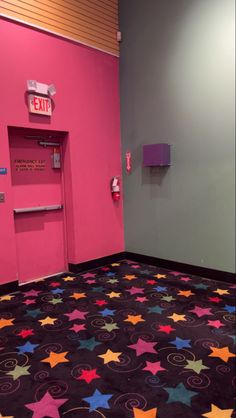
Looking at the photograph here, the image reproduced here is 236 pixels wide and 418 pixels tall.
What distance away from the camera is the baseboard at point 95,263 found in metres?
4.47

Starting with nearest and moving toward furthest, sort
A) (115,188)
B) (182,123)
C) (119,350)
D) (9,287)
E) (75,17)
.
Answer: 1. (119,350)
2. (9,287)
3. (182,123)
4. (75,17)
5. (115,188)

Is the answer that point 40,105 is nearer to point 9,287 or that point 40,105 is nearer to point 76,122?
point 76,122

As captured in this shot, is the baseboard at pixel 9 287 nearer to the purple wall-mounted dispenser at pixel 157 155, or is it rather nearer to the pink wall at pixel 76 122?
the pink wall at pixel 76 122

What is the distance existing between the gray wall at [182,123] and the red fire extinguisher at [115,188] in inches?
6.2

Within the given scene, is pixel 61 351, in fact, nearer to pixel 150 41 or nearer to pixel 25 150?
pixel 25 150

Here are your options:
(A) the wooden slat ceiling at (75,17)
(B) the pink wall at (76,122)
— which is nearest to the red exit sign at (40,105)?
(B) the pink wall at (76,122)

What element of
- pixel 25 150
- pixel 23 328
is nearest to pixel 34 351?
pixel 23 328

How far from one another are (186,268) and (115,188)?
160 centimetres

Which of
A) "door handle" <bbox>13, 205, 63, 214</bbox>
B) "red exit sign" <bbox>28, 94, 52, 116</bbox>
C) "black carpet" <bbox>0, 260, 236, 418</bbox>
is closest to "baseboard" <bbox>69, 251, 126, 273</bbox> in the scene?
"black carpet" <bbox>0, 260, 236, 418</bbox>

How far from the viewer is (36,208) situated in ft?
13.7

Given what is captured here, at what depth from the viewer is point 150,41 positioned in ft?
14.1

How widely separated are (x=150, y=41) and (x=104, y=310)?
3.58 m

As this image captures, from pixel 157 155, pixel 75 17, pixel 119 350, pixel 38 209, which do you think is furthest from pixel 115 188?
pixel 119 350

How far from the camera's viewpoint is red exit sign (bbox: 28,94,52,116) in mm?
3783
